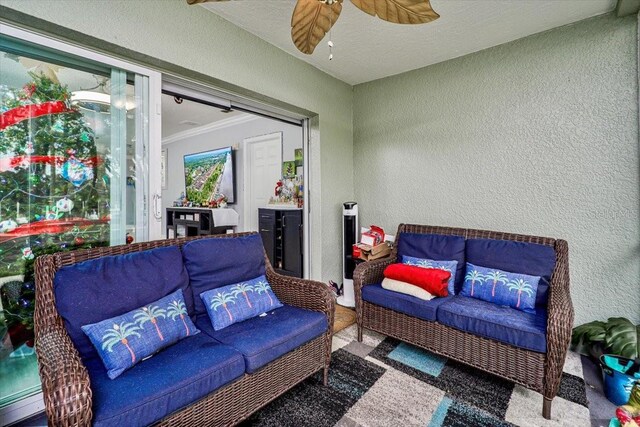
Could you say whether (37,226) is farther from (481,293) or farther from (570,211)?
(570,211)

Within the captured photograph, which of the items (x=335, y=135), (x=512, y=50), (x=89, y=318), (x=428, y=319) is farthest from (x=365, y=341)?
(x=512, y=50)

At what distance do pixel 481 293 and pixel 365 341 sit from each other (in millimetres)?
1001

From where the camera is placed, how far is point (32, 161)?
1641mm

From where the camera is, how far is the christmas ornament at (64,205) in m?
1.72

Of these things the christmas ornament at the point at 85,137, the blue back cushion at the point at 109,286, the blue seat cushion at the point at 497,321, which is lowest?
the blue seat cushion at the point at 497,321

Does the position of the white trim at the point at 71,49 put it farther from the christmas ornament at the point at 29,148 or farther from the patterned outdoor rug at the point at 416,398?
the patterned outdoor rug at the point at 416,398

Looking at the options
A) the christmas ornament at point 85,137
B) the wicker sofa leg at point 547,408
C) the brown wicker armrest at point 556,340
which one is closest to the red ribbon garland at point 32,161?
the christmas ornament at point 85,137

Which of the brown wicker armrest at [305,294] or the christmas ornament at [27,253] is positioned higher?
the christmas ornament at [27,253]

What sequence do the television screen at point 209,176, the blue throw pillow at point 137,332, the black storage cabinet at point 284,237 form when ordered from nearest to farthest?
the blue throw pillow at point 137,332, the black storage cabinet at point 284,237, the television screen at point 209,176

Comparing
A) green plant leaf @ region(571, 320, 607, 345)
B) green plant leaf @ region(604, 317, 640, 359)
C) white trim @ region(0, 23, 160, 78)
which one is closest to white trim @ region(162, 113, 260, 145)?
white trim @ region(0, 23, 160, 78)

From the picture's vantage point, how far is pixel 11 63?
1.56 m

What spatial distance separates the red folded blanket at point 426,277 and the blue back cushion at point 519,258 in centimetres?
36

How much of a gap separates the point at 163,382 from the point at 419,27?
282 cm

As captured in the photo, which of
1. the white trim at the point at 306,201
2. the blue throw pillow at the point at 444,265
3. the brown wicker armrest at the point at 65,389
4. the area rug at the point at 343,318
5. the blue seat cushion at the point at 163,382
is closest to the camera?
the brown wicker armrest at the point at 65,389
